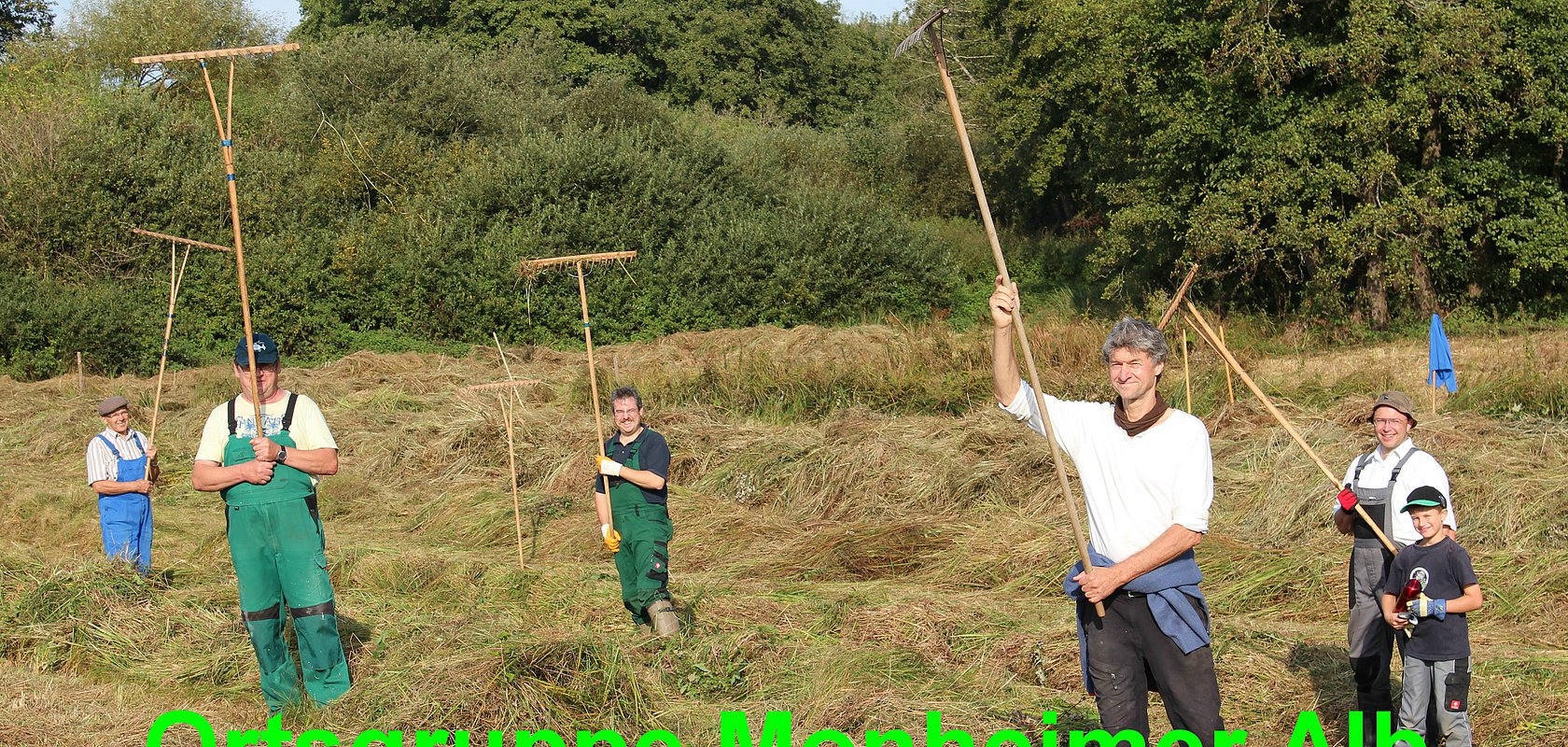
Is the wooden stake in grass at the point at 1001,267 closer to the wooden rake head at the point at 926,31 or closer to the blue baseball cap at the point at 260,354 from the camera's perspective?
the wooden rake head at the point at 926,31

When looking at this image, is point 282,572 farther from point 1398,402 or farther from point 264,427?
point 1398,402

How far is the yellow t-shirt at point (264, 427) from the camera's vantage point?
17.7 ft

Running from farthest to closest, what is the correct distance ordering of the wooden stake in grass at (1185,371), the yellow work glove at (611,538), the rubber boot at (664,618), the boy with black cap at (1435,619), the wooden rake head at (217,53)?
1. the wooden stake in grass at (1185,371)
2. the yellow work glove at (611,538)
3. the rubber boot at (664,618)
4. the wooden rake head at (217,53)
5. the boy with black cap at (1435,619)

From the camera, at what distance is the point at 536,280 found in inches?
953

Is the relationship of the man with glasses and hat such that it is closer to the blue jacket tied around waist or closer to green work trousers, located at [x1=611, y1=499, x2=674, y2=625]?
the blue jacket tied around waist

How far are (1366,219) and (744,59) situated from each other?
2502cm

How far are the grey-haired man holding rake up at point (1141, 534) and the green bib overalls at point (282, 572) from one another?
3047mm

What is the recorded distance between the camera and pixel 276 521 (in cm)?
535

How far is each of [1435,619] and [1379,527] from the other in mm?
657

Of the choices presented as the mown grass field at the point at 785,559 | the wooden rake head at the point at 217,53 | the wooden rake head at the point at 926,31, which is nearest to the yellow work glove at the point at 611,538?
the mown grass field at the point at 785,559

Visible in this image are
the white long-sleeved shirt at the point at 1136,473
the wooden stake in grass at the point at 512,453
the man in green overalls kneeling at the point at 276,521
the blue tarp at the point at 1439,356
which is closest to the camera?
the white long-sleeved shirt at the point at 1136,473

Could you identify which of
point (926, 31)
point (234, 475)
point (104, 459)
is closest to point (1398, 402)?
point (926, 31)

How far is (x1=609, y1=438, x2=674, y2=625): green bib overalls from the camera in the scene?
6.49 meters

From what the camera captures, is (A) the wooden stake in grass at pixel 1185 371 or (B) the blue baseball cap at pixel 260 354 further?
(A) the wooden stake in grass at pixel 1185 371
